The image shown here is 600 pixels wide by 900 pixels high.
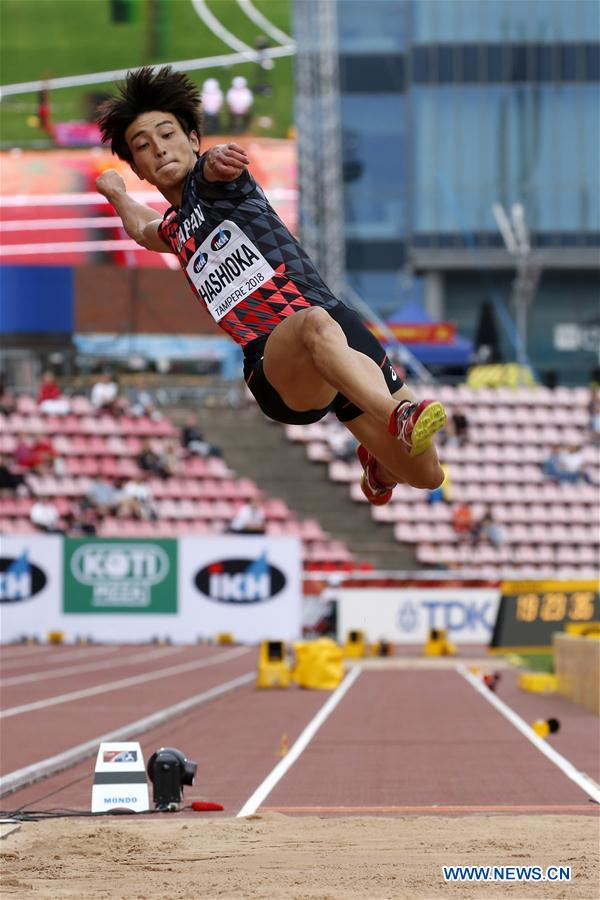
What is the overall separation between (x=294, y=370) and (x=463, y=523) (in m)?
23.6

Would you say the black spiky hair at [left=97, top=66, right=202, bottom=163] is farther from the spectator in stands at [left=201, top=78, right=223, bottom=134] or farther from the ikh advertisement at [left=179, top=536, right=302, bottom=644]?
the spectator in stands at [left=201, top=78, right=223, bottom=134]

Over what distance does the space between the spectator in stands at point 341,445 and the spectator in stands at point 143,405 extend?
336cm

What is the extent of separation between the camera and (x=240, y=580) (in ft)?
86.6

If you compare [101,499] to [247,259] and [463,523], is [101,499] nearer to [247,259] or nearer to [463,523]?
[463,523]

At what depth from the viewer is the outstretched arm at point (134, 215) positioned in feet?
23.2

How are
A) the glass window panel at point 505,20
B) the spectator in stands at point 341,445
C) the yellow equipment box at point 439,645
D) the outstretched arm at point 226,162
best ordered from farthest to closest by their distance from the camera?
the glass window panel at point 505,20 < the spectator in stands at point 341,445 < the yellow equipment box at point 439,645 < the outstretched arm at point 226,162

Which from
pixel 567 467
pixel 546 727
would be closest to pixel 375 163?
pixel 567 467

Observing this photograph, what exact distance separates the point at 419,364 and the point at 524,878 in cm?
3084

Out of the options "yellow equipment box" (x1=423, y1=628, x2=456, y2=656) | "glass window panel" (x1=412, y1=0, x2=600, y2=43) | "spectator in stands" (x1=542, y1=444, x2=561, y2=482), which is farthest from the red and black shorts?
"glass window panel" (x1=412, y1=0, x2=600, y2=43)

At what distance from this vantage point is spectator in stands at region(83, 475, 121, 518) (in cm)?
2856

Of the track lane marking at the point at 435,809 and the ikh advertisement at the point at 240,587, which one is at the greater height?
the ikh advertisement at the point at 240,587

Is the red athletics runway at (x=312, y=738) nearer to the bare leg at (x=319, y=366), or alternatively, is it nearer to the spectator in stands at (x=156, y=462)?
the bare leg at (x=319, y=366)

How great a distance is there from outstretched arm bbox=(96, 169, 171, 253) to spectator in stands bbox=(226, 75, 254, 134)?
2371 centimetres

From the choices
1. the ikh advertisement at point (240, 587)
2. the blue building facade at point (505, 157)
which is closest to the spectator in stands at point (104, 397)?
the ikh advertisement at point (240, 587)
